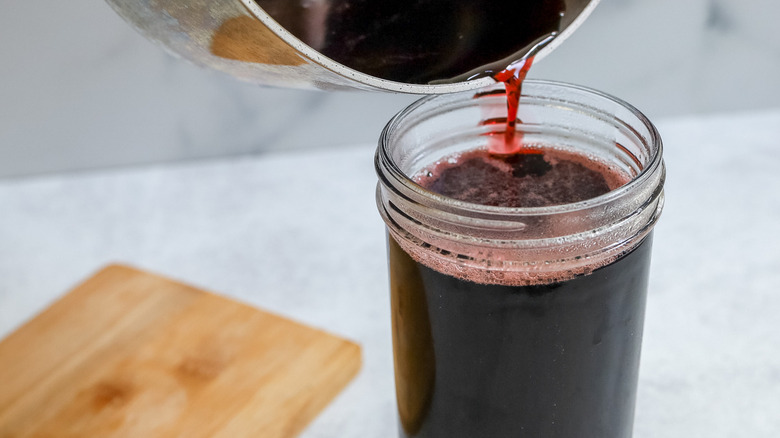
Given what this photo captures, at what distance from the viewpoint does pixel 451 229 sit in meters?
0.62

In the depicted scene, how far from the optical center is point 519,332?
65cm

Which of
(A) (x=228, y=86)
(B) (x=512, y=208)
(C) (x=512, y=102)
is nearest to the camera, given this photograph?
(B) (x=512, y=208)

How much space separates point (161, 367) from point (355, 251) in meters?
0.31

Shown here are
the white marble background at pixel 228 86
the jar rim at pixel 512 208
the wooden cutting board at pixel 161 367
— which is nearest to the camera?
the jar rim at pixel 512 208

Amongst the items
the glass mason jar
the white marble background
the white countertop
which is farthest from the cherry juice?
the white marble background

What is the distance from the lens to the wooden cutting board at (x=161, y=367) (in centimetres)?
92

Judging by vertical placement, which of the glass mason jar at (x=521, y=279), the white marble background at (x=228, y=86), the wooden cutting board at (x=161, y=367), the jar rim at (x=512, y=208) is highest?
the jar rim at (x=512, y=208)

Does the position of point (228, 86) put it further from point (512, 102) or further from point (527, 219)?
point (527, 219)

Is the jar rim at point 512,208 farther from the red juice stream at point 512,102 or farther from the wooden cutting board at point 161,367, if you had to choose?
the wooden cutting board at point 161,367

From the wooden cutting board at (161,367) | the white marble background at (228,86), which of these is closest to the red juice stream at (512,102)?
the wooden cutting board at (161,367)

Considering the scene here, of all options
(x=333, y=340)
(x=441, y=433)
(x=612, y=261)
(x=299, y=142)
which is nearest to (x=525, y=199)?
(x=612, y=261)

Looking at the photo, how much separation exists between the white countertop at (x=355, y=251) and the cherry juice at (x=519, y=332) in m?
0.22

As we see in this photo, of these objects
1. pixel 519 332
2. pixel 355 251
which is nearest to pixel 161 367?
pixel 355 251

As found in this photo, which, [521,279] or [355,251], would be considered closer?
[521,279]
